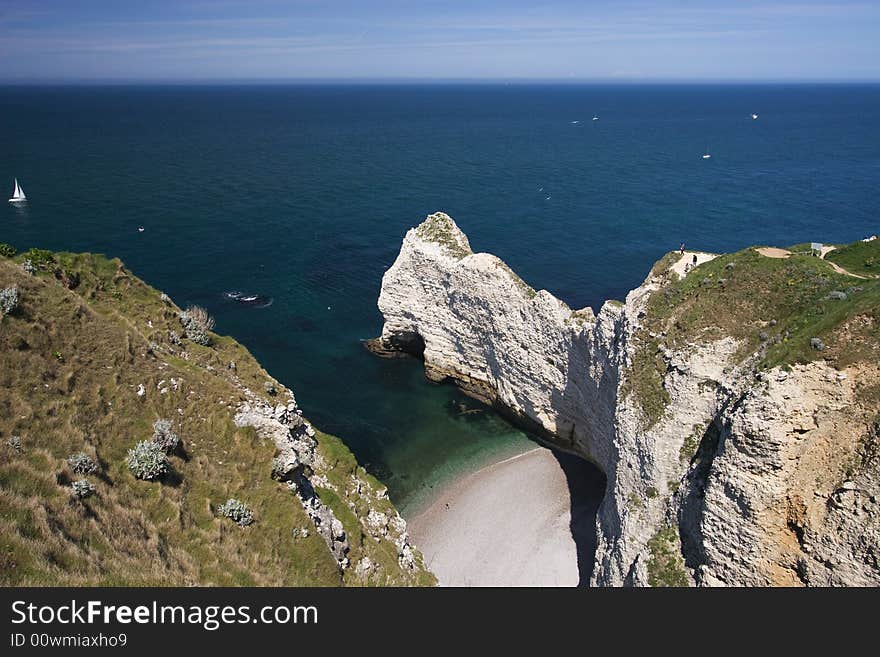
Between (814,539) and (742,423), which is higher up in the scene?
(742,423)

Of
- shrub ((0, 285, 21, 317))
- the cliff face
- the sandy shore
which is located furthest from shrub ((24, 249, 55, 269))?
the cliff face

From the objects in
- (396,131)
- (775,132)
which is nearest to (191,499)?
(396,131)

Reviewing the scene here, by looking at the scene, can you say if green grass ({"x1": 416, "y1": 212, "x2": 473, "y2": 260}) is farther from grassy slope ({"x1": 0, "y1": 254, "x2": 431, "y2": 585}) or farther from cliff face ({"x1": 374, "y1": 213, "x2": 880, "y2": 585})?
grassy slope ({"x1": 0, "y1": 254, "x2": 431, "y2": 585})

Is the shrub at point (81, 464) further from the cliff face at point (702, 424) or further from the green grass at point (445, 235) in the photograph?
the green grass at point (445, 235)

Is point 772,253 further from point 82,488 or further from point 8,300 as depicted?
point 8,300

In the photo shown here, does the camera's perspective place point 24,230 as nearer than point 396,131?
Yes

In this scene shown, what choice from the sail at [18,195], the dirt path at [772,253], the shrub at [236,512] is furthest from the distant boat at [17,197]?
the dirt path at [772,253]

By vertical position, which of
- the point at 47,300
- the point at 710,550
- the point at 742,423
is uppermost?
the point at 47,300

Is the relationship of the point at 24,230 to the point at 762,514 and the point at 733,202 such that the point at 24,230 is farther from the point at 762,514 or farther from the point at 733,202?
the point at 733,202
